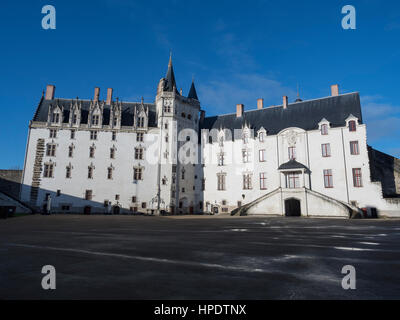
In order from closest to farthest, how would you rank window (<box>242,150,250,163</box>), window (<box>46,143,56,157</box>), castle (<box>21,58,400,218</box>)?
castle (<box>21,58,400,218</box>) < window (<box>46,143,56,157</box>) < window (<box>242,150,250,163</box>)

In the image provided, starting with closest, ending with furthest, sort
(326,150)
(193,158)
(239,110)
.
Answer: (326,150) < (193,158) < (239,110)

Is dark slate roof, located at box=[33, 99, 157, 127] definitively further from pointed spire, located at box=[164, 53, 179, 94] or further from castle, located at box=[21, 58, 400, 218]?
pointed spire, located at box=[164, 53, 179, 94]

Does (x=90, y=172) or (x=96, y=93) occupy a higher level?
(x=96, y=93)

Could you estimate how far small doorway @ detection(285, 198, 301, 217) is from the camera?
→ 33000 millimetres

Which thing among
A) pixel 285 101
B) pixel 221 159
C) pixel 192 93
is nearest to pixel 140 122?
pixel 192 93

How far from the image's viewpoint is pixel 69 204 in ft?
118

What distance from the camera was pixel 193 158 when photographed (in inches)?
1647

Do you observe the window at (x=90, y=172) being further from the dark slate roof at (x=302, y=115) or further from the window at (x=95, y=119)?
the dark slate roof at (x=302, y=115)

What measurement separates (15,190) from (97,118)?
51.0 ft

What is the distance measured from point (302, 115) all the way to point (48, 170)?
3755 centimetres

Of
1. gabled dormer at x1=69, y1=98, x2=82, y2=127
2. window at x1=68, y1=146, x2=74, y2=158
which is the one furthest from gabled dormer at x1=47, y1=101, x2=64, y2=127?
window at x1=68, y1=146, x2=74, y2=158

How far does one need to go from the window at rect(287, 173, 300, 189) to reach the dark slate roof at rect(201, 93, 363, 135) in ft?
22.6

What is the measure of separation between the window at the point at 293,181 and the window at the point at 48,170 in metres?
33.2

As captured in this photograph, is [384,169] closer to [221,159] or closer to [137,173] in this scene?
[221,159]
